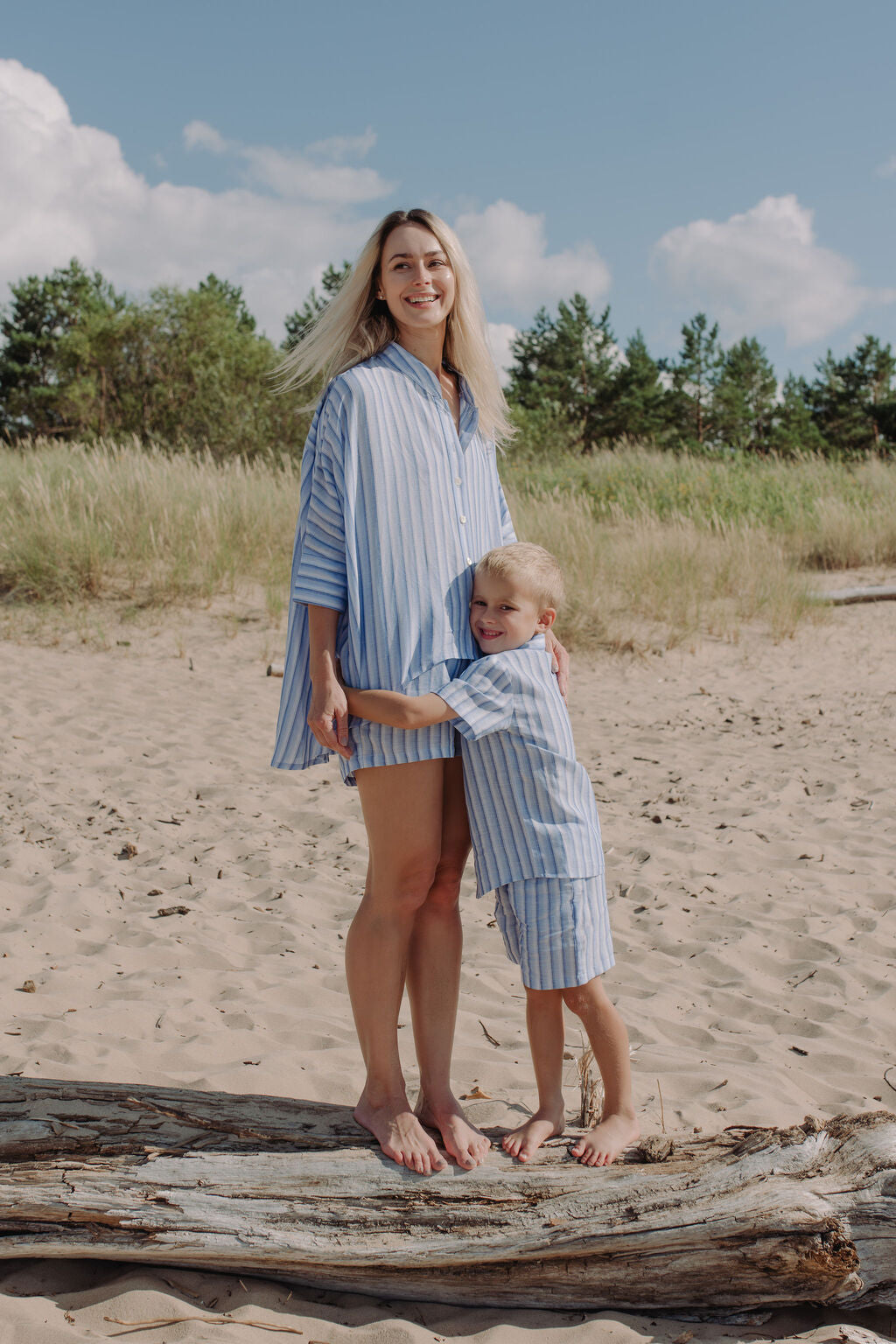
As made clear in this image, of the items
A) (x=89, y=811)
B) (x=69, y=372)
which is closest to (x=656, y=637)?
(x=89, y=811)

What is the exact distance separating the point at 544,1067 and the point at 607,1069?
149 mm

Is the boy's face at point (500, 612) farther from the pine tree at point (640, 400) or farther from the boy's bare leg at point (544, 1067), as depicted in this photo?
the pine tree at point (640, 400)

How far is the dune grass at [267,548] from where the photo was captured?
9.06 meters

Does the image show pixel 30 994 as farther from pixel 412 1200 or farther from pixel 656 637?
pixel 656 637

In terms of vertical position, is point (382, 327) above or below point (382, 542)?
above

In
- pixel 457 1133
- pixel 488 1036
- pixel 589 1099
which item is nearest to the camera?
pixel 457 1133

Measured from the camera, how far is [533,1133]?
7.57ft

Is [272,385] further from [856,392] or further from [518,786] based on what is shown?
[856,392]

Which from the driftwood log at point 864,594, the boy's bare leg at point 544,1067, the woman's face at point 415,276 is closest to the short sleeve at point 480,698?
the boy's bare leg at point 544,1067

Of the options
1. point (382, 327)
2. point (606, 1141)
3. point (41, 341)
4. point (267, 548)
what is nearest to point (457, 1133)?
point (606, 1141)

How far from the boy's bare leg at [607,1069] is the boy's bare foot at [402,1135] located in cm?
34

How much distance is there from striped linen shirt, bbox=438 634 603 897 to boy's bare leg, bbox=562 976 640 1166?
12.0 inches

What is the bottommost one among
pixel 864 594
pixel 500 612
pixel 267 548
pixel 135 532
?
pixel 864 594

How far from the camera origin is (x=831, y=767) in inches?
251
